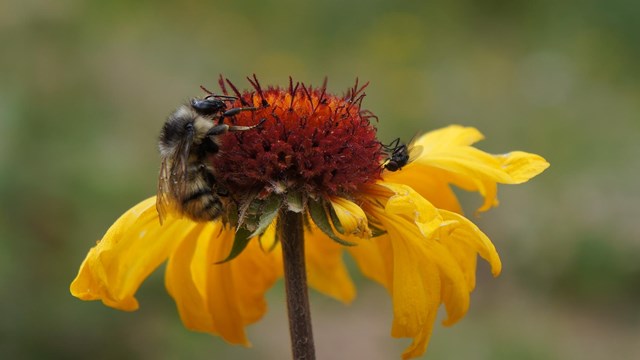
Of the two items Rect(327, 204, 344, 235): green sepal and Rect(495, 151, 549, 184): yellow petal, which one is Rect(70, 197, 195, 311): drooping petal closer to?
Rect(327, 204, 344, 235): green sepal

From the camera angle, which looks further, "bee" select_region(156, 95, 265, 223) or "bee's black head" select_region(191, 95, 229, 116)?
"bee's black head" select_region(191, 95, 229, 116)

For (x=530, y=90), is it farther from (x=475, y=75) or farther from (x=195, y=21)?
(x=195, y=21)

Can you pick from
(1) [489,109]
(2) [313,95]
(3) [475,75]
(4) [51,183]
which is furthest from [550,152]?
(2) [313,95]

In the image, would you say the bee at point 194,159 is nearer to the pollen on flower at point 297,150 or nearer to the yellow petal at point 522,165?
the pollen on flower at point 297,150

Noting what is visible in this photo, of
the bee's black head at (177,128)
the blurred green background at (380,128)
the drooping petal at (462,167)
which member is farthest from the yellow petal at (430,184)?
the blurred green background at (380,128)

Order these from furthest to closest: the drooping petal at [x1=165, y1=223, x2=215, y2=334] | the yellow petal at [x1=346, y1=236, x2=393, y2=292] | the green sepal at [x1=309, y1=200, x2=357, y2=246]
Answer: the yellow petal at [x1=346, y1=236, x2=393, y2=292] < the drooping petal at [x1=165, y1=223, x2=215, y2=334] < the green sepal at [x1=309, y1=200, x2=357, y2=246]

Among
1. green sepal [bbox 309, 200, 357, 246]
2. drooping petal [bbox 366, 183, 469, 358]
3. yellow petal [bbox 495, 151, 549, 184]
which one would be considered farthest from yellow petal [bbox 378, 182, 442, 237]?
yellow petal [bbox 495, 151, 549, 184]

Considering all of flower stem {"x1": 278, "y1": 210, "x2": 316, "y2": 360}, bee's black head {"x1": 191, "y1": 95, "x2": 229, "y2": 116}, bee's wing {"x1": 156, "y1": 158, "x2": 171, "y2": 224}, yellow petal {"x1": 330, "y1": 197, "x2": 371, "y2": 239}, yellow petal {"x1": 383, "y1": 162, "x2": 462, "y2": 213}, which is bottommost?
flower stem {"x1": 278, "y1": 210, "x2": 316, "y2": 360}
